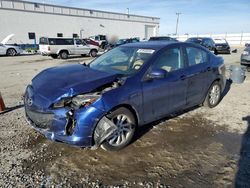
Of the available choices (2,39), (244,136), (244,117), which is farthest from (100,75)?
(2,39)

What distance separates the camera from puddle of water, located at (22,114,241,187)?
9.96 feet

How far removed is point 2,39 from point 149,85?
32567 millimetres

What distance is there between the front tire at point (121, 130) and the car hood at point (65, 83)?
0.52 metres

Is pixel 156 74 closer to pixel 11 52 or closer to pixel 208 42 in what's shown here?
pixel 208 42

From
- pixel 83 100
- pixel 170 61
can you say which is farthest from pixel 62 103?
pixel 170 61

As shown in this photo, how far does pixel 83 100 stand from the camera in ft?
10.8

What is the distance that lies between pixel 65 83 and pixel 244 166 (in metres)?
2.91

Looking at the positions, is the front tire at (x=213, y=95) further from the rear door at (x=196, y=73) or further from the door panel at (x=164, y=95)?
Result: the door panel at (x=164, y=95)

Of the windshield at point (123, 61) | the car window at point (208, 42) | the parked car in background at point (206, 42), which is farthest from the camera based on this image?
the car window at point (208, 42)

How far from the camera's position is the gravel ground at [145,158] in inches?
117

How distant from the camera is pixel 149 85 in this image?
386cm

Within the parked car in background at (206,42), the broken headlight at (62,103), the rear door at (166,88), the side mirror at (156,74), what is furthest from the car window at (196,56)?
the parked car in background at (206,42)

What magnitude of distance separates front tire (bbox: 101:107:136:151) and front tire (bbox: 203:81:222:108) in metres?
2.57

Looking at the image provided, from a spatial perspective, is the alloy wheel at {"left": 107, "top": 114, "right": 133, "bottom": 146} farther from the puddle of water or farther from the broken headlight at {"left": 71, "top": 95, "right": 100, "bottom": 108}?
the broken headlight at {"left": 71, "top": 95, "right": 100, "bottom": 108}
